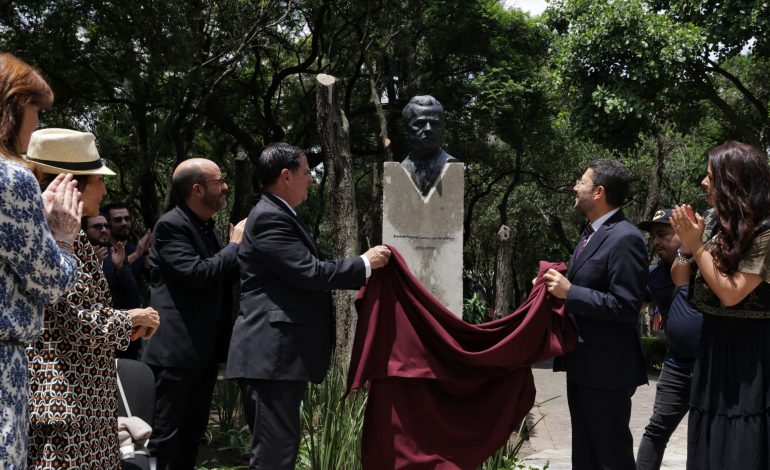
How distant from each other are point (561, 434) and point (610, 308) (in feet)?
A: 16.2

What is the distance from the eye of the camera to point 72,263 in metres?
2.69

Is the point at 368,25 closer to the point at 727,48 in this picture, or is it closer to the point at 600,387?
the point at 727,48

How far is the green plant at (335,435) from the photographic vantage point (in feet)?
17.7

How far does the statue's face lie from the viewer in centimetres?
572

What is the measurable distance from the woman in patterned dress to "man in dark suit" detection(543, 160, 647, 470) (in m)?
2.37

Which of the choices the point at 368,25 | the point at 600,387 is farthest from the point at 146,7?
the point at 600,387

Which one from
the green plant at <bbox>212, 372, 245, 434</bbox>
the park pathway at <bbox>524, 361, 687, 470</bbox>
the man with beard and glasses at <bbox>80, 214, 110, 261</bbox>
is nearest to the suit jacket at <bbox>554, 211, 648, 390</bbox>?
the park pathway at <bbox>524, 361, 687, 470</bbox>

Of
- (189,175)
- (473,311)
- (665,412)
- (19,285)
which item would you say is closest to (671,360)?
(665,412)

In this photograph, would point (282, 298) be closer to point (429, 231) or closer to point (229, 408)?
point (429, 231)

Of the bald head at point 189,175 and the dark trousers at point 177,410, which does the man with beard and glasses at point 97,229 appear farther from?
the dark trousers at point 177,410

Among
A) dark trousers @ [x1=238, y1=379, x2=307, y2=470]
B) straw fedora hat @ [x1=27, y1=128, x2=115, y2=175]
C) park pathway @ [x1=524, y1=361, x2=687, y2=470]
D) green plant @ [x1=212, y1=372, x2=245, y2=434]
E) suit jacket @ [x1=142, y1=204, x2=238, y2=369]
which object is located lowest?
park pathway @ [x1=524, y1=361, x2=687, y2=470]

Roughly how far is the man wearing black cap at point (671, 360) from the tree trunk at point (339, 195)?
3013mm

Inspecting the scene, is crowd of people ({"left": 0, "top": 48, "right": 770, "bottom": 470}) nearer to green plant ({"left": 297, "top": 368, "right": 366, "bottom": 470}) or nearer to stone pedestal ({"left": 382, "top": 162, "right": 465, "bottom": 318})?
green plant ({"left": 297, "top": 368, "right": 366, "bottom": 470})

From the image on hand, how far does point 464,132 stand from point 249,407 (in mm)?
15817
